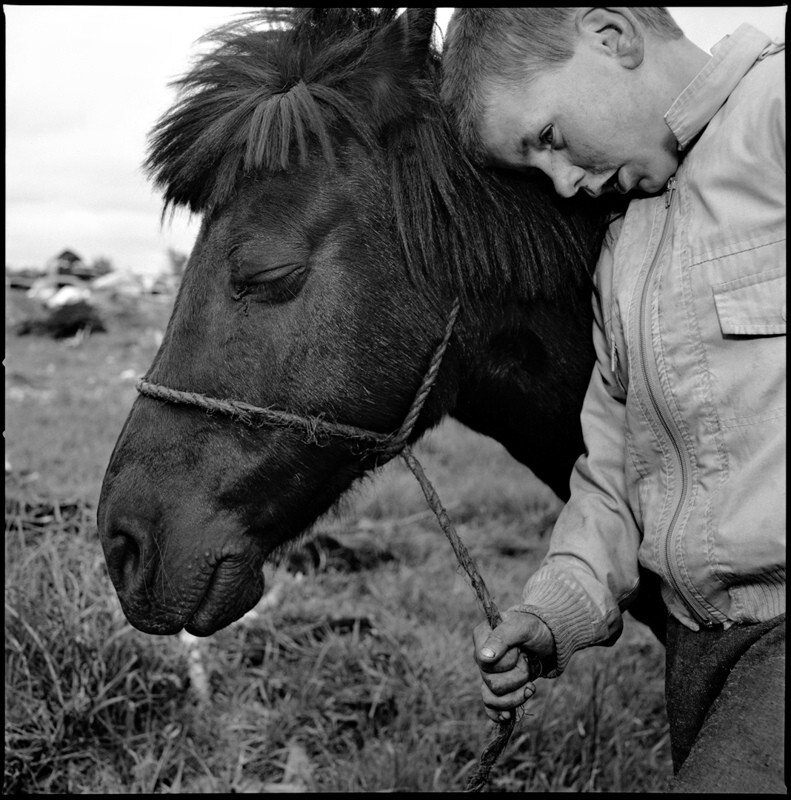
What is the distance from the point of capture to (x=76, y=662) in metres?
2.95

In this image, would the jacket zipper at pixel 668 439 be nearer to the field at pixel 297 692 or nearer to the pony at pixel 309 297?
the pony at pixel 309 297

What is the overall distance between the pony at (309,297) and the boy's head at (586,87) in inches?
10.0

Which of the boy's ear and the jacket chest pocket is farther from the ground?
the boy's ear

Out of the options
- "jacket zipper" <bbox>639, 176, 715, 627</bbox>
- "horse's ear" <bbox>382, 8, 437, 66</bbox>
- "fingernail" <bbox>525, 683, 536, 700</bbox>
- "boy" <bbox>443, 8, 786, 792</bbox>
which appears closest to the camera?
"boy" <bbox>443, 8, 786, 792</bbox>

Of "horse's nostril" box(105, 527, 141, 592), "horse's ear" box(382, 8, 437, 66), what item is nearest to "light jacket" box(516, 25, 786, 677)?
"horse's ear" box(382, 8, 437, 66)

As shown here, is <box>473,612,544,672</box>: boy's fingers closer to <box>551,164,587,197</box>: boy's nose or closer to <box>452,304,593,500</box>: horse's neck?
<box>452,304,593,500</box>: horse's neck

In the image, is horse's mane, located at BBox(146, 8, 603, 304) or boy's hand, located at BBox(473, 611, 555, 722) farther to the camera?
horse's mane, located at BBox(146, 8, 603, 304)

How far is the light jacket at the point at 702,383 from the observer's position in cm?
138

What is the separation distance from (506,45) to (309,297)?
0.62 metres

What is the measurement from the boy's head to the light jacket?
5 centimetres

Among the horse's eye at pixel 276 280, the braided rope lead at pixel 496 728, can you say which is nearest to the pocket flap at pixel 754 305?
the braided rope lead at pixel 496 728

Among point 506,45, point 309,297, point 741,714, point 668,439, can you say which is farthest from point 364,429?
point 741,714

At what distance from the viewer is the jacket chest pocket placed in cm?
138

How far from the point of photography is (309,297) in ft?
6.01
